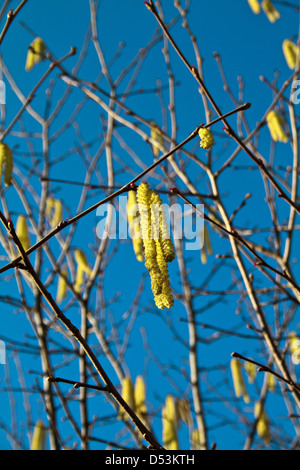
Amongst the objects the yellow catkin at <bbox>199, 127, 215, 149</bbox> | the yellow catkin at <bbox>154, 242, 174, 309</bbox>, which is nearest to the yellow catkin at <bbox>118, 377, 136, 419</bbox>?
the yellow catkin at <bbox>154, 242, 174, 309</bbox>

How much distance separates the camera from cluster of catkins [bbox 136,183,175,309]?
1185mm

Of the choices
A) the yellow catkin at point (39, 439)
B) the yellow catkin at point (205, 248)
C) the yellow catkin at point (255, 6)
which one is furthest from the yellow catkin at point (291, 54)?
the yellow catkin at point (39, 439)

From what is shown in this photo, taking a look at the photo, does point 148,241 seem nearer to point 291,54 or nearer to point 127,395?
point 127,395

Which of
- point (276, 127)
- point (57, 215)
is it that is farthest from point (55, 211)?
point (276, 127)

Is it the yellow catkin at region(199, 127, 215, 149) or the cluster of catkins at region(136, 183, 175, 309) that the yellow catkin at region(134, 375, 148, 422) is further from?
the yellow catkin at region(199, 127, 215, 149)

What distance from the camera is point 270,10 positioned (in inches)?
147

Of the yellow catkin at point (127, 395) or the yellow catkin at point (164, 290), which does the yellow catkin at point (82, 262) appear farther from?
the yellow catkin at point (164, 290)

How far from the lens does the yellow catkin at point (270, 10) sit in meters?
3.70

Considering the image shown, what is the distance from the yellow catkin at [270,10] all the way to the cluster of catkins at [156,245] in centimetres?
301

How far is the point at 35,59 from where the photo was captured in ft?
11.0

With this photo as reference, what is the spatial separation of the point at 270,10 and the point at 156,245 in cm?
323
